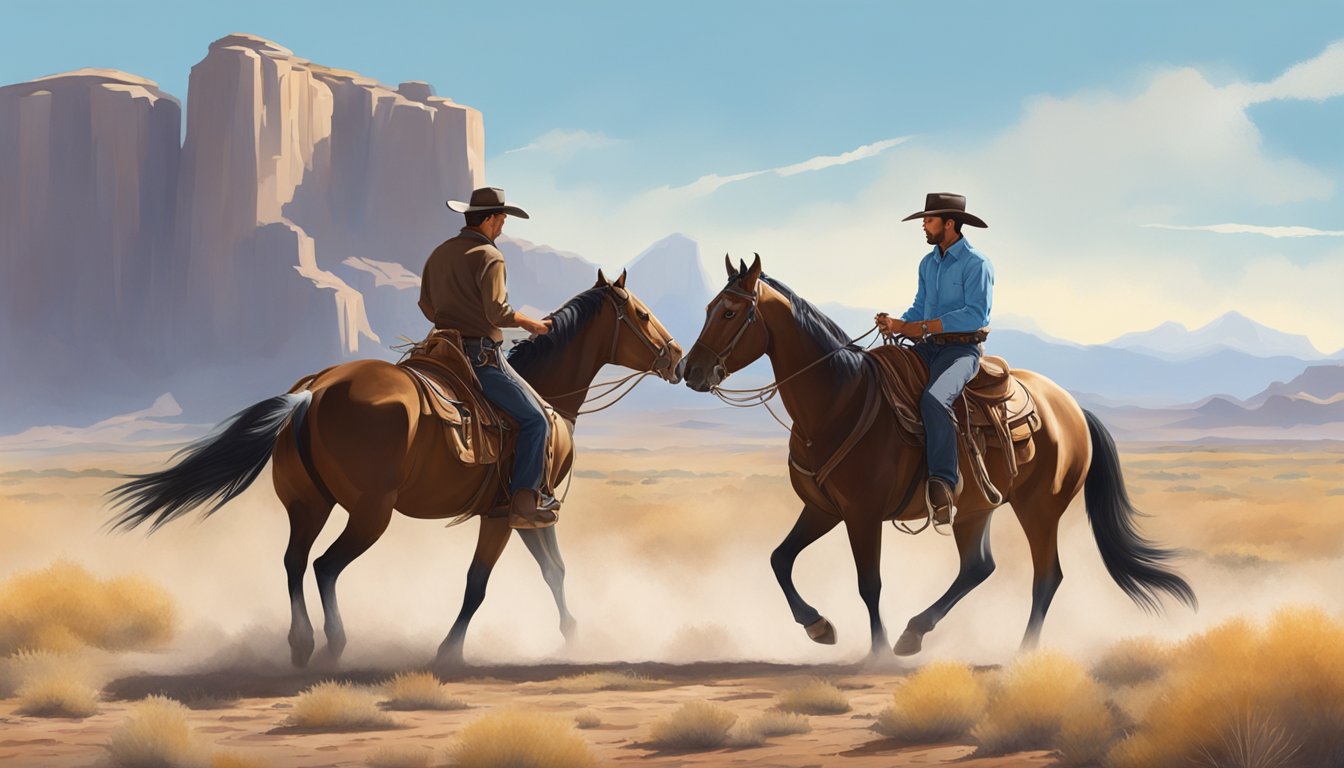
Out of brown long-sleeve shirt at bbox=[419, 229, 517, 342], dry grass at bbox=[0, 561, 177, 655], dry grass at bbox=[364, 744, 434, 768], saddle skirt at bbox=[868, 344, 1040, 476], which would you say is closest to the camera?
dry grass at bbox=[364, 744, 434, 768]

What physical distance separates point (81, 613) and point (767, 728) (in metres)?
6.14

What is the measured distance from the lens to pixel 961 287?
958 cm

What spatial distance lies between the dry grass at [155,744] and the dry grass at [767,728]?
279 centimetres

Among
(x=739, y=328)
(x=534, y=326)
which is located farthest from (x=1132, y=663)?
(x=534, y=326)

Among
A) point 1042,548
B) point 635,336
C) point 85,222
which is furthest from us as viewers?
point 85,222

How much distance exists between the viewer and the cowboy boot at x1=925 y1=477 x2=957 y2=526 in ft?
30.9

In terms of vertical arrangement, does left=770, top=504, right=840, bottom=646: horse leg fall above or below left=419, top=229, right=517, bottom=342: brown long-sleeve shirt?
below

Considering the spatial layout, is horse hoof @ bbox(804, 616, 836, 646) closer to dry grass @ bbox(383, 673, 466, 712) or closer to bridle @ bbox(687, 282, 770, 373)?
bridle @ bbox(687, 282, 770, 373)

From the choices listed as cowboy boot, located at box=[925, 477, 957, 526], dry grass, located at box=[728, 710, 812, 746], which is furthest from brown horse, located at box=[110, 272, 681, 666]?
cowboy boot, located at box=[925, 477, 957, 526]

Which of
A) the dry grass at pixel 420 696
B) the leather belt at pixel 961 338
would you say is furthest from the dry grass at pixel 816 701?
the leather belt at pixel 961 338

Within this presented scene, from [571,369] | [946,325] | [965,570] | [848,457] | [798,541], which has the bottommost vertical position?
[965,570]

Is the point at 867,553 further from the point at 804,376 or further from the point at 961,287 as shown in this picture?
the point at 961,287

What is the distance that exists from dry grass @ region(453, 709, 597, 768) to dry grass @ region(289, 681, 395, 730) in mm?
1114

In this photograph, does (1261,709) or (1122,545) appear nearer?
(1261,709)
